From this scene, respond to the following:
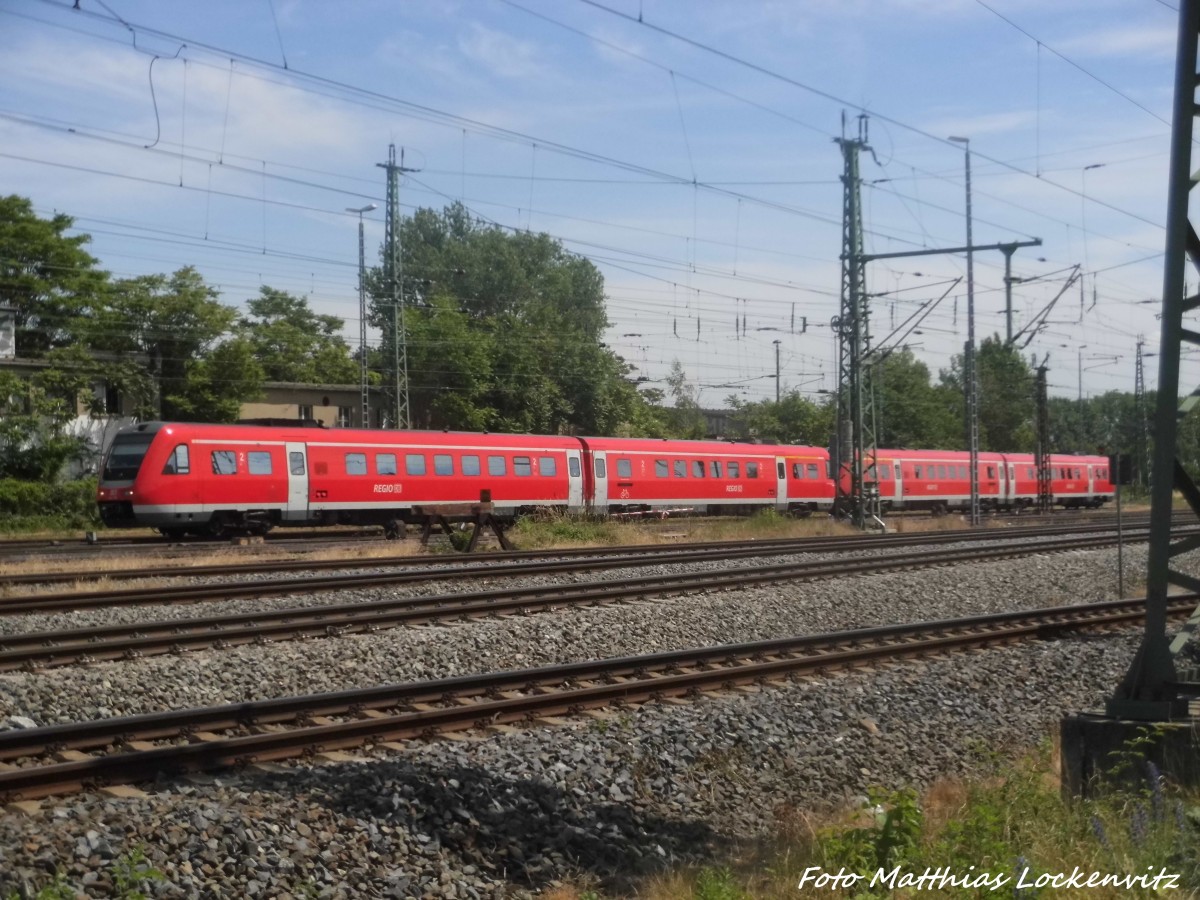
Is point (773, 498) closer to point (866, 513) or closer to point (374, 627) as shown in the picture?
point (866, 513)

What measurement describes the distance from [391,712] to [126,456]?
19.0 metres

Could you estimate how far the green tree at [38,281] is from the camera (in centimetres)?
5794

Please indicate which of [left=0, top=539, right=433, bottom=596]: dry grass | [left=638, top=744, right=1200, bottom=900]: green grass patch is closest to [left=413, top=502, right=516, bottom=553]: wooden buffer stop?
[left=0, top=539, right=433, bottom=596]: dry grass

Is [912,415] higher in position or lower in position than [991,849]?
higher

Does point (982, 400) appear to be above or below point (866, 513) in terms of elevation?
above

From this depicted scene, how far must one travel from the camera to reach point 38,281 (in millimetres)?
58031

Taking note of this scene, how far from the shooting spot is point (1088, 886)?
533cm

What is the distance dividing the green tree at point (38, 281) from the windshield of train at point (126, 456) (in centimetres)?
3337

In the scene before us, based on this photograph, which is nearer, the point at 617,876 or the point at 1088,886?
the point at 1088,886

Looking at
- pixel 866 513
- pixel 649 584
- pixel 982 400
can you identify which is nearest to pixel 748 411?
pixel 982 400

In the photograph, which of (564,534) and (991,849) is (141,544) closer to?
(564,534)

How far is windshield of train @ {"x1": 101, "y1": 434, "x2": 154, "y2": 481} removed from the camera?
2622cm

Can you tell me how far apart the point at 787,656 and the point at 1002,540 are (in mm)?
19646

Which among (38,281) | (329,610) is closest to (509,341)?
(38,281)
